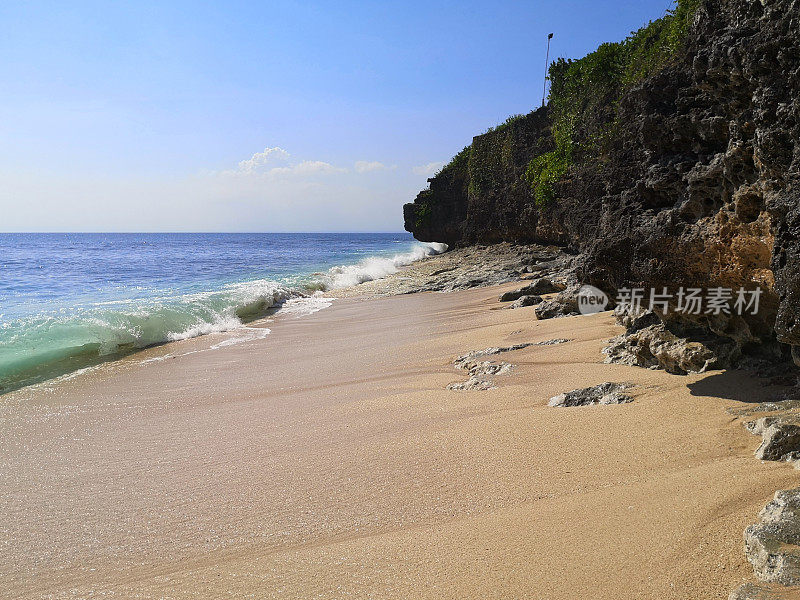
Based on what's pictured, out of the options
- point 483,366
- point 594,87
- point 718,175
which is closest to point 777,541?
point 718,175

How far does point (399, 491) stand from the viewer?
3.15 m

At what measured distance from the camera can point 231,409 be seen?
17.8ft

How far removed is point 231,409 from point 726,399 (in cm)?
451

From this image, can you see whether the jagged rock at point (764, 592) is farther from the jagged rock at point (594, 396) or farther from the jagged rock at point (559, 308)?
the jagged rock at point (559, 308)

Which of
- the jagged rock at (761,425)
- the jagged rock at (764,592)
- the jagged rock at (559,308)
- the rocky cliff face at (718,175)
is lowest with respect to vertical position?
the jagged rock at (764,592)

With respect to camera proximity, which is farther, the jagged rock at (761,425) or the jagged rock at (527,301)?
the jagged rock at (527,301)

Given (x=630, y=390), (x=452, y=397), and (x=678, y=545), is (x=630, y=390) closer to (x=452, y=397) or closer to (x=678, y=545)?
(x=452, y=397)

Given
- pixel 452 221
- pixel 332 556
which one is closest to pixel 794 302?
pixel 332 556

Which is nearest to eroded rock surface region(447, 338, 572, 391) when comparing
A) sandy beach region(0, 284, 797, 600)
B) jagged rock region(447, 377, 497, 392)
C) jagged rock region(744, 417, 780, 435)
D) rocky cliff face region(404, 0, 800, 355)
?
jagged rock region(447, 377, 497, 392)

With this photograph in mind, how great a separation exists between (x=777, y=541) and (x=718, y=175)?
2.79 m

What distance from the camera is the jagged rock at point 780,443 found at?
2701mm

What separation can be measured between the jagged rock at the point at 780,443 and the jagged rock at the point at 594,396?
1.26 meters

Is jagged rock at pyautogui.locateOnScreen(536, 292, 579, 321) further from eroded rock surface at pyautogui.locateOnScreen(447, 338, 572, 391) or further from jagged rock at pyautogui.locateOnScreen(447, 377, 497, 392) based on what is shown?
jagged rock at pyautogui.locateOnScreen(447, 377, 497, 392)

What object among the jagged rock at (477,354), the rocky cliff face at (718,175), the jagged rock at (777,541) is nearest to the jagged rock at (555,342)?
the jagged rock at (477,354)
